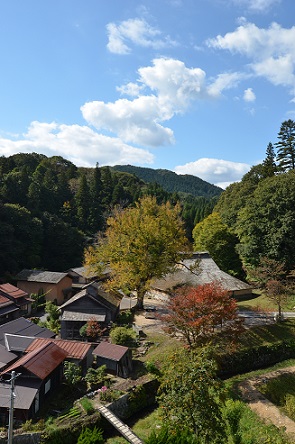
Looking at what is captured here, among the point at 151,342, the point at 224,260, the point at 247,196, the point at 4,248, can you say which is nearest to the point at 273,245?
the point at 224,260

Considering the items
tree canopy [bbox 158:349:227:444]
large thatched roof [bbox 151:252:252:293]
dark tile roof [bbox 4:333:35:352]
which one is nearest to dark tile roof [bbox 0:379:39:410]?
dark tile roof [bbox 4:333:35:352]

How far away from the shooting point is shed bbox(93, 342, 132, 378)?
69.0 feet

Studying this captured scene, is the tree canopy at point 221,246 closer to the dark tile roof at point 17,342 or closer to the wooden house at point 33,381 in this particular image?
the dark tile roof at point 17,342

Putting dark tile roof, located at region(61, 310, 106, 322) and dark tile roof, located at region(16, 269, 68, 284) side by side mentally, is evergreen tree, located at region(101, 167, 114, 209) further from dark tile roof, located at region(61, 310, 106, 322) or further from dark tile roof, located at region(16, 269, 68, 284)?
dark tile roof, located at region(61, 310, 106, 322)

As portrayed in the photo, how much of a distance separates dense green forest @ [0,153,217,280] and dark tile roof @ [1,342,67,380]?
2219 centimetres

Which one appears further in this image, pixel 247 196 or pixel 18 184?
pixel 18 184

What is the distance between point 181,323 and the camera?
20453mm

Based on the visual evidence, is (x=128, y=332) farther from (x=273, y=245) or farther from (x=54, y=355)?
(x=273, y=245)

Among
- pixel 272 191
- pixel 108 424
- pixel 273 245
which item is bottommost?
pixel 108 424

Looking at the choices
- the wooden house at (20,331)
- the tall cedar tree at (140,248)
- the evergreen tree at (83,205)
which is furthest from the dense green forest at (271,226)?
the evergreen tree at (83,205)

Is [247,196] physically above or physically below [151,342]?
above

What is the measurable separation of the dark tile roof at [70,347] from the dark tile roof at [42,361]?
0.59 meters

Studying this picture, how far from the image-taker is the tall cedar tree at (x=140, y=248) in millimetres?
29516

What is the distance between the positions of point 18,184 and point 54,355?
37.7 metres
